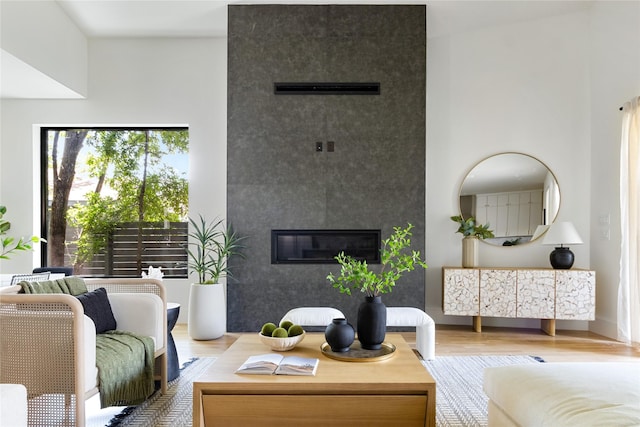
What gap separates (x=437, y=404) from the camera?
8.41 feet

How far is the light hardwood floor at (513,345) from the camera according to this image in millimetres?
Result: 3629

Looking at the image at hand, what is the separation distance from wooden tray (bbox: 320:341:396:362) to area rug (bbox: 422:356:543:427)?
1.75 feet

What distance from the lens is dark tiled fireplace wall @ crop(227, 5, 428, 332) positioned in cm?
440

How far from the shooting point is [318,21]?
4402 mm

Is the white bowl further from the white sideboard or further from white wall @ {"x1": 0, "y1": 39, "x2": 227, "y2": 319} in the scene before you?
white wall @ {"x1": 0, "y1": 39, "x2": 227, "y2": 319}

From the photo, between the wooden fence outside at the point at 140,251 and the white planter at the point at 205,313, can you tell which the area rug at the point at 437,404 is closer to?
the white planter at the point at 205,313

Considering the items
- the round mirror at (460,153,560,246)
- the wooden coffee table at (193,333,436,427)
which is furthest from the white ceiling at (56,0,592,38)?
the wooden coffee table at (193,333,436,427)

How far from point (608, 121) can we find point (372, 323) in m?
3.70

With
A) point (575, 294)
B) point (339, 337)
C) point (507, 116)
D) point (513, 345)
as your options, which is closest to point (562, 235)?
point (575, 294)

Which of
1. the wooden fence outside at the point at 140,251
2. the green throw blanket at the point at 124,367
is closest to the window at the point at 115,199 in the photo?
the wooden fence outside at the point at 140,251

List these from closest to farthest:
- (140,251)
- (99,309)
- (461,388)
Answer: (99,309)
(461,388)
(140,251)

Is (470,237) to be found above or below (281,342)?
above

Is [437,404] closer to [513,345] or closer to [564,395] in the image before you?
A: [564,395]

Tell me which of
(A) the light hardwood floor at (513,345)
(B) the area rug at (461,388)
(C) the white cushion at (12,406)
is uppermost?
(C) the white cushion at (12,406)
